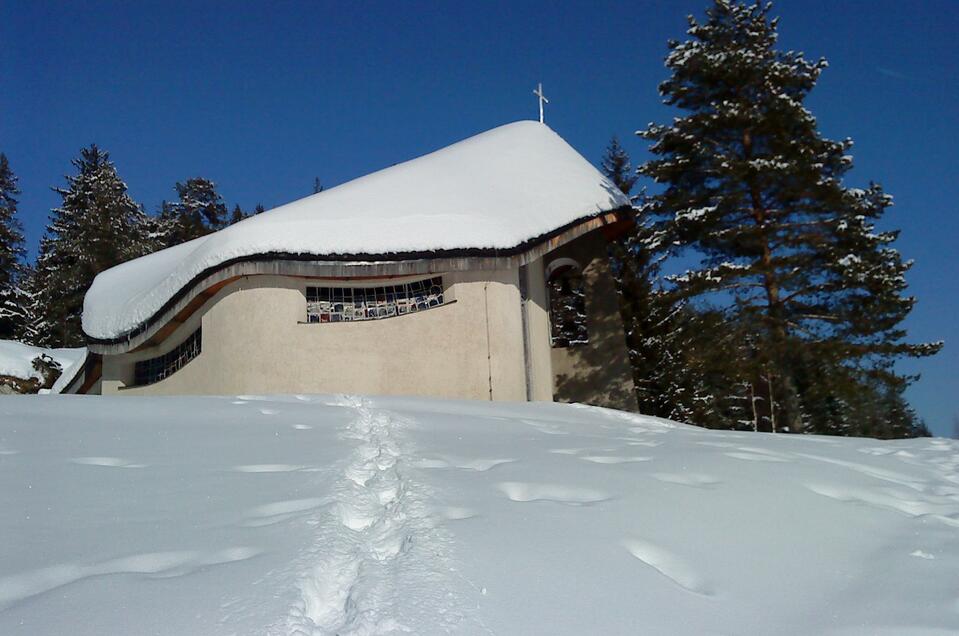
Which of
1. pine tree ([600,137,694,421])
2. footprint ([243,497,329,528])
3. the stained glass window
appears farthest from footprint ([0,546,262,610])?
pine tree ([600,137,694,421])

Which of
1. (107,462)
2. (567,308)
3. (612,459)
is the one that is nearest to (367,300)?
(567,308)

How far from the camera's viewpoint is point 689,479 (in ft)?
16.2

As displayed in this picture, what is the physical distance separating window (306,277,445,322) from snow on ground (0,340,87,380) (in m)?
14.5

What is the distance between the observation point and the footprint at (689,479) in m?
4.78

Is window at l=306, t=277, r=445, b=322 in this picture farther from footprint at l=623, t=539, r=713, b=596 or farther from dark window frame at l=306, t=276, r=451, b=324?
footprint at l=623, t=539, r=713, b=596

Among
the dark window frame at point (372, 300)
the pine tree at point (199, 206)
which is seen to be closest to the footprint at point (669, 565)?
the dark window frame at point (372, 300)

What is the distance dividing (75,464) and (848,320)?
13.8 m

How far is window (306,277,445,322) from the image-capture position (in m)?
13.1

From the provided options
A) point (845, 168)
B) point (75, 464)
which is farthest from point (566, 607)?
point (845, 168)

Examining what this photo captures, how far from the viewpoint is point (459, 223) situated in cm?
1330

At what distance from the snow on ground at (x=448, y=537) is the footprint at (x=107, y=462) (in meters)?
0.03

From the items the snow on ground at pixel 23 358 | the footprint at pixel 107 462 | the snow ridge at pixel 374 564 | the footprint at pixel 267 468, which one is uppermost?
the snow on ground at pixel 23 358

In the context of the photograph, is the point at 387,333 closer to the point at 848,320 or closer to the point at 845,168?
the point at 848,320

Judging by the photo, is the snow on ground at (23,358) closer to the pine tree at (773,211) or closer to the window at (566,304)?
the window at (566,304)
